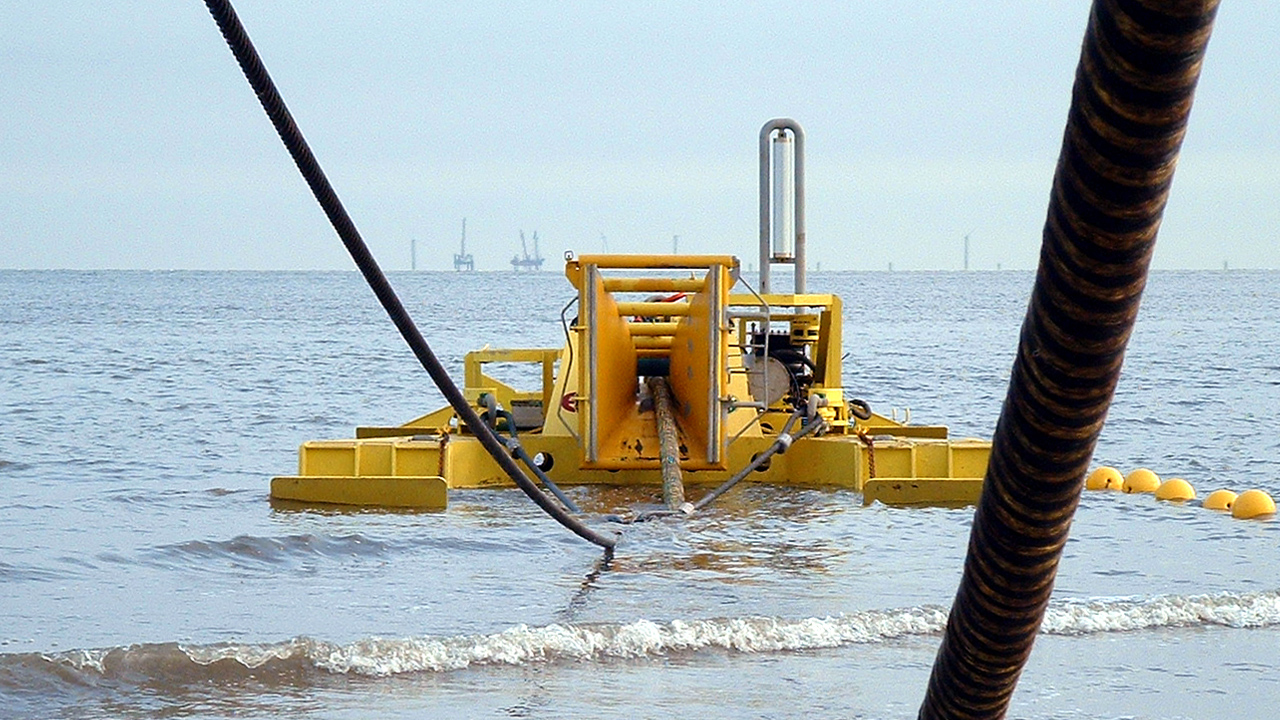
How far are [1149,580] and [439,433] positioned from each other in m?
5.87

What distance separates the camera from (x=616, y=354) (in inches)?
497

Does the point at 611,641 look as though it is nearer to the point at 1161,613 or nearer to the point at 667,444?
the point at 1161,613

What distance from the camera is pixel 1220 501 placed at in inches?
526

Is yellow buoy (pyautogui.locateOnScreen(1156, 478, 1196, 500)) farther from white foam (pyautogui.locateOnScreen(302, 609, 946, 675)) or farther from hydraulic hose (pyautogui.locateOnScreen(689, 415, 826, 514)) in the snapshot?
white foam (pyautogui.locateOnScreen(302, 609, 946, 675))

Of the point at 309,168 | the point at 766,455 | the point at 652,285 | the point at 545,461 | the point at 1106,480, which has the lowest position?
the point at 1106,480

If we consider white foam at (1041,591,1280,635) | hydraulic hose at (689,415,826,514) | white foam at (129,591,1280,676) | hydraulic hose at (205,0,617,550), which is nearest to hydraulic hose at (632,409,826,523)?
hydraulic hose at (689,415,826,514)

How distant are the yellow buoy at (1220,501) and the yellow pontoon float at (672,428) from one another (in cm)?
213

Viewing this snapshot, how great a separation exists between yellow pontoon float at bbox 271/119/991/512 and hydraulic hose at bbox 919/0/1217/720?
31.9 feet

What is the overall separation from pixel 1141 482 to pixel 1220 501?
1245 millimetres

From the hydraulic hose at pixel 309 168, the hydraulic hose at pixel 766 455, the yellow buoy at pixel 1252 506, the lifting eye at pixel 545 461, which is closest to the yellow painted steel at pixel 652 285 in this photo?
the hydraulic hose at pixel 766 455

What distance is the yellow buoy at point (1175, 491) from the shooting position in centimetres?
1397

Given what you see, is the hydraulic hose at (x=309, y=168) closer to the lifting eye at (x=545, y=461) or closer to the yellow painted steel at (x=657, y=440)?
the yellow painted steel at (x=657, y=440)

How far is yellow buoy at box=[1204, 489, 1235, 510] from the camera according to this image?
43.4 feet

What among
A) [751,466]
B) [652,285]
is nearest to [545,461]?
[652,285]
